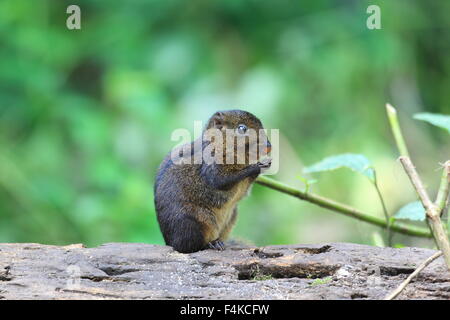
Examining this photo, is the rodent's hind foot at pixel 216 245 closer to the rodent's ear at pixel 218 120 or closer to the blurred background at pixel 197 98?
the rodent's ear at pixel 218 120

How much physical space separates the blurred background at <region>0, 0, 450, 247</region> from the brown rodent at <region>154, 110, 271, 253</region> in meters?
1.86

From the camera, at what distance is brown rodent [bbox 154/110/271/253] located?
365cm

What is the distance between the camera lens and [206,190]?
3.85m

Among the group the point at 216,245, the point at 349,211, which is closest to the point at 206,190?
the point at 216,245

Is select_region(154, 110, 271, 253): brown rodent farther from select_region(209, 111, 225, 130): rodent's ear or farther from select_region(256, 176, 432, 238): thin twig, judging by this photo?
select_region(256, 176, 432, 238): thin twig

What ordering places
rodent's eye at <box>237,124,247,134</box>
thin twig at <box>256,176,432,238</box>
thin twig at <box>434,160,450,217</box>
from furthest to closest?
1. rodent's eye at <box>237,124,247,134</box>
2. thin twig at <box>256,176,432,238</box>
3. thin twig at <box>434,160,450,217</box>

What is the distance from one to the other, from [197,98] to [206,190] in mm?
2947

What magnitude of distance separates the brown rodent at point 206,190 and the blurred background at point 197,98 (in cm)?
186

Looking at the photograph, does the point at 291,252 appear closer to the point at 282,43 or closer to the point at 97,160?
the point at 97,160

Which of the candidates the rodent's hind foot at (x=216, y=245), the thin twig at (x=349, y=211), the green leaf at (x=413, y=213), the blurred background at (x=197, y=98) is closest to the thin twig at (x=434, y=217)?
the green leaf at (x=413, y=213)

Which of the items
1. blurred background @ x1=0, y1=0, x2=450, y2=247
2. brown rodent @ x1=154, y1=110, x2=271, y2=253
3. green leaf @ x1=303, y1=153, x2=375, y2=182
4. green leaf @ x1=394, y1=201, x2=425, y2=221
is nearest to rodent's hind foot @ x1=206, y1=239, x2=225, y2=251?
brown rodent @ x1=154, y1=110, x2=271, y2=253

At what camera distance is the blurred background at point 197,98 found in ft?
19.6

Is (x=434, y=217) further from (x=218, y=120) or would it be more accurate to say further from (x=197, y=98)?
(x=197, y=98)

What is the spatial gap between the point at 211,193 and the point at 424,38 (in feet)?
13.7
